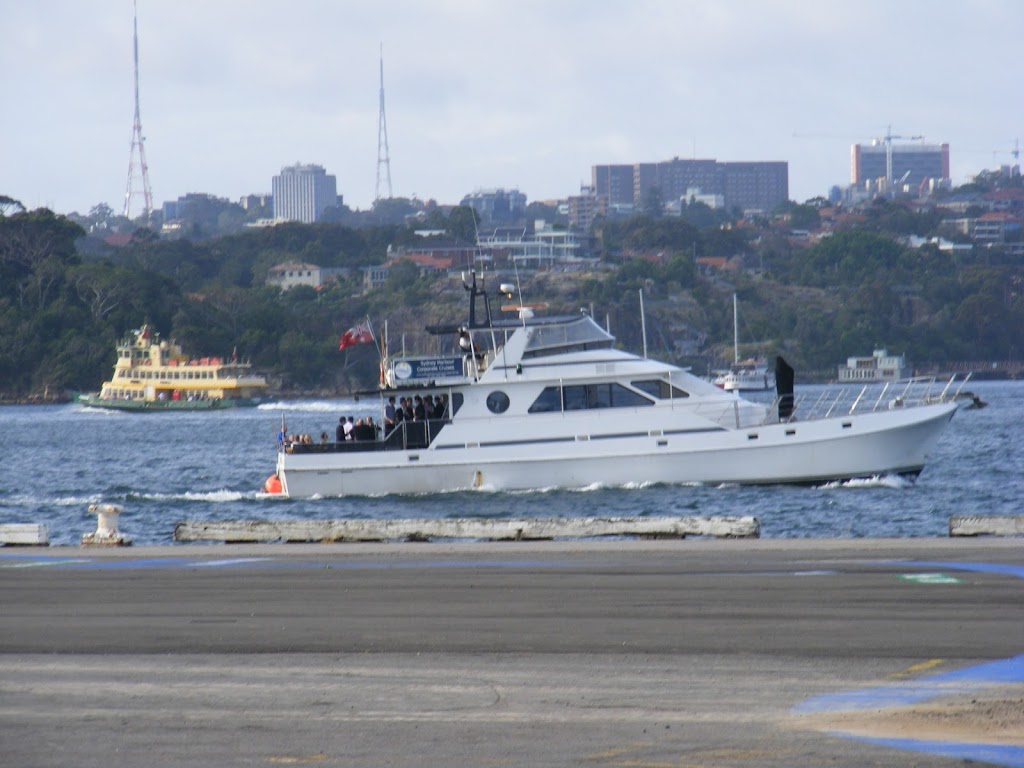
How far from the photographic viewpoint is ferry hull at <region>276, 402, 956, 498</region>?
32.4m

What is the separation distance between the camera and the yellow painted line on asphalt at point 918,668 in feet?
34.4

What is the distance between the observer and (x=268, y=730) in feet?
31.3

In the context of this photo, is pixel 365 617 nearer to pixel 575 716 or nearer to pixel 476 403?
pixel 575 716

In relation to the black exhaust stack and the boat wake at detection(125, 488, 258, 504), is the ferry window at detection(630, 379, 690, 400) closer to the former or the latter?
the black exhaust stack

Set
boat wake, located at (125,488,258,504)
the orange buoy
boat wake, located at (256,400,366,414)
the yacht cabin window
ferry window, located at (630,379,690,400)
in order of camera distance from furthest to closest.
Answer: boat wake, located at (256,400,366,414)
boat wake, located at (125,488,258,504)
the orange buoy
the yacht cabin window
ferry window, located at (630,379,690,400)

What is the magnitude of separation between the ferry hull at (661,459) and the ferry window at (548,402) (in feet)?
2.16

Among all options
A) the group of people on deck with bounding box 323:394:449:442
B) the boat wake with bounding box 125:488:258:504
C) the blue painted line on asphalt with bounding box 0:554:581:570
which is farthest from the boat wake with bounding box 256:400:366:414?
the blue painted line on asphalt with bounding box 0:554:581:570

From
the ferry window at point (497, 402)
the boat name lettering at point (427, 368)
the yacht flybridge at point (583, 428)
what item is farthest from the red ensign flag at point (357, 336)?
the ferry window at point (497, 402)

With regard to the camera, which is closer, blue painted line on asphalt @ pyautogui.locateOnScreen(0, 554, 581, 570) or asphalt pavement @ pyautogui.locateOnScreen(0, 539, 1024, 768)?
asphalt pavement @ pyautogui.locateOnScreen(0, 539, 1024, 768)

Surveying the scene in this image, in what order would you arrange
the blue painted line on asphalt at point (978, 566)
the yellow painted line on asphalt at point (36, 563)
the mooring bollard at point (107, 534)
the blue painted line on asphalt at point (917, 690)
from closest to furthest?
the blue painted line on asphalt at point (917, 690), the blue painted line on asphalt at point (978, 566), the yellow painted line on asphalt at point (36, 563), the mooring bollard at point (107, 534)

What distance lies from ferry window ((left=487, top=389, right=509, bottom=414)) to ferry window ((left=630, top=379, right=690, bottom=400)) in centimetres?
262

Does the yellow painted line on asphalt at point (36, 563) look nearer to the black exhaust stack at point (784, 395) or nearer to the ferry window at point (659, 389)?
the ferry window at point (659, 389)

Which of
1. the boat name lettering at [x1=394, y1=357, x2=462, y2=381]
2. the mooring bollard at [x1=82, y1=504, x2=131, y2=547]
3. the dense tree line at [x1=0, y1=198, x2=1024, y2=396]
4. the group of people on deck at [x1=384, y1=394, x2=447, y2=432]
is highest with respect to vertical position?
the dense tree line at [x1=0, y1=198, x2=1024, y2=396]

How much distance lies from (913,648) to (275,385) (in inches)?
5331
